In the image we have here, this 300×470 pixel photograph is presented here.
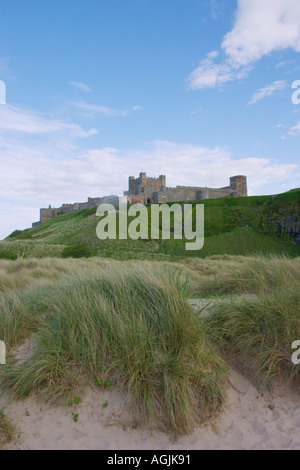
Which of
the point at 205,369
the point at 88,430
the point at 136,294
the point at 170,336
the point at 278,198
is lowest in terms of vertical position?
the point at 88,430

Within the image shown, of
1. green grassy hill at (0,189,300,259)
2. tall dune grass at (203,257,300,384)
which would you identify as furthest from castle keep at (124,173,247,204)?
tall dune grass at (203,257,300,384)

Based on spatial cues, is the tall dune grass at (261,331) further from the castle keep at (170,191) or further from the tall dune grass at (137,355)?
the castle keep at (170,191)

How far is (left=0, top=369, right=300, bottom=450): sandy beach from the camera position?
2.90 metres

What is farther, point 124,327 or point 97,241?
point 97,241

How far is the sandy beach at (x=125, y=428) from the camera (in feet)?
9.53

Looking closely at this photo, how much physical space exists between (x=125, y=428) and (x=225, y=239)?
33.0 m

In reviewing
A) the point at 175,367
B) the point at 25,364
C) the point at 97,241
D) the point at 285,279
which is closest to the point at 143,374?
the point at 175,367

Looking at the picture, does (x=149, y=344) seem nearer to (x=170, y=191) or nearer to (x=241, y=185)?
(x=170, y=191)

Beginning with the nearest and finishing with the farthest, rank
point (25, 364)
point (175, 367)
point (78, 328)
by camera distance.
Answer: point (175, 367), point (25, 364), point (78, 328)

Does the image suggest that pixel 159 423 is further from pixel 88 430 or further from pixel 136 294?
pixel 136 294

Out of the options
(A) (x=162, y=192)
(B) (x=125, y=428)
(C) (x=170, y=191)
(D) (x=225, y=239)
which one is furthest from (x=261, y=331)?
(C) (x=170, y=191)

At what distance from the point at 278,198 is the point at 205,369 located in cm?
4175

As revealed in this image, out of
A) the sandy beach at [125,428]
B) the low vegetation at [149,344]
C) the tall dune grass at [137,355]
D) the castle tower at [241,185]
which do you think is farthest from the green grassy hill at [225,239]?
the sandy beach at [125,428]

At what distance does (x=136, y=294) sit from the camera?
14.3ft
